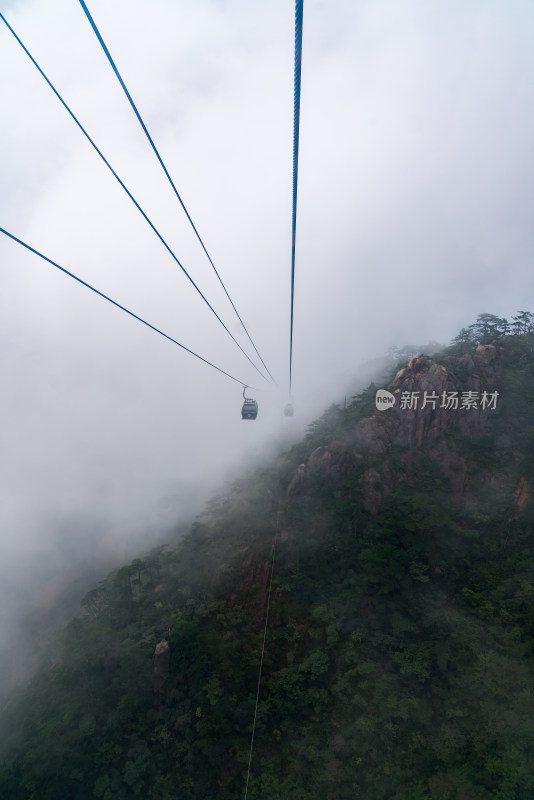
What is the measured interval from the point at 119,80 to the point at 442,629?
24.9 meters

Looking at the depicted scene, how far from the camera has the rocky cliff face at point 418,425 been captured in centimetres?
2802

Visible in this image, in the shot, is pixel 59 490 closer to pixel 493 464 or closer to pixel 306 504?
pixel 306 504

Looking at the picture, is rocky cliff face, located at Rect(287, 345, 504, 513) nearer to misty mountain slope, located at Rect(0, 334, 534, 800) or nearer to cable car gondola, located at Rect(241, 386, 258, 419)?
misty mountain slope, located at Rect(0, 334, 534, 800)

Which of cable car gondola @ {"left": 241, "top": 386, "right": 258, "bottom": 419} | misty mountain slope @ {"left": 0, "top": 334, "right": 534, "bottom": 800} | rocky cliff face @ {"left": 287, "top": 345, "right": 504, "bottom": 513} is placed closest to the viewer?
misty mountain slope @ {"left": 0, "top": 334, "right": 534, "bottom": 800}

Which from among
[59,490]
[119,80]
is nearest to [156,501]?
[59,490]

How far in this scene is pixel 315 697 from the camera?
54.3 feet

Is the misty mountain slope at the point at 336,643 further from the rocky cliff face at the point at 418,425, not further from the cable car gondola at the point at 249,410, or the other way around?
the cable car gondola at the point at 249,410

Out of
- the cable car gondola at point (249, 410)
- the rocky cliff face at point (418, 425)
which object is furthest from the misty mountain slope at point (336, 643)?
the cable car gondola at point (249, 410)

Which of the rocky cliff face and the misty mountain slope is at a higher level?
the rocky cliff face

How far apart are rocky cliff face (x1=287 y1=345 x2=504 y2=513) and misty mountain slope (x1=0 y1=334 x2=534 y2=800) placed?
6.8 inches

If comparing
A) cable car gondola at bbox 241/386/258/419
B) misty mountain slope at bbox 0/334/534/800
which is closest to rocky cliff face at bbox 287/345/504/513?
misty mountain slope at bbox 0/334/534/800

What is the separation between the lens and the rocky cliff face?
2802 cm

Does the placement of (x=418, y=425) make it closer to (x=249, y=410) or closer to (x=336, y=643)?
(x=249, y=410)

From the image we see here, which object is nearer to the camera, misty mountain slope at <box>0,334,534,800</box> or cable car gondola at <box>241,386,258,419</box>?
misty mountain slope at <box>0,334,534,800</box>
